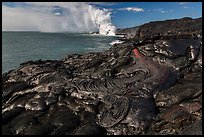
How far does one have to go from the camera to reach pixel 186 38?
1453 cm

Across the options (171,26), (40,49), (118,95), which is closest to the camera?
(118,95)

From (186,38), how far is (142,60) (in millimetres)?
3383

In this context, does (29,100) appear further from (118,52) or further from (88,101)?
(118,52)

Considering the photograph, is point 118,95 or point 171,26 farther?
point 171,26

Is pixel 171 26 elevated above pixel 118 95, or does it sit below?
above

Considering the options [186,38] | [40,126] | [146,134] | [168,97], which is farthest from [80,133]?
[186,38]

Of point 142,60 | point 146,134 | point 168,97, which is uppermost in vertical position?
point 142,60

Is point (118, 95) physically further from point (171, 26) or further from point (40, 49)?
point (40, 49)

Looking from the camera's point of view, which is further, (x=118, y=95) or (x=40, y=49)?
(x=40, y=49)

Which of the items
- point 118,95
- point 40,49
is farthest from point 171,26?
point 118,95

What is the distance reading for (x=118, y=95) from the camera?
10172mm

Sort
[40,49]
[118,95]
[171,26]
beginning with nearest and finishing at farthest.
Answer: [118,95] → [171,26] → [40,49]

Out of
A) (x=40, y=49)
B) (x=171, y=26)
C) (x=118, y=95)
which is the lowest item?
(x=40, y=49)

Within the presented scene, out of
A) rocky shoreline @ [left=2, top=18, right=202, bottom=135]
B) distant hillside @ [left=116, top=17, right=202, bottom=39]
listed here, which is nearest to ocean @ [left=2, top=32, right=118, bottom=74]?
distant hillside @ [left=116, top=17, right=202, bottom=39]
